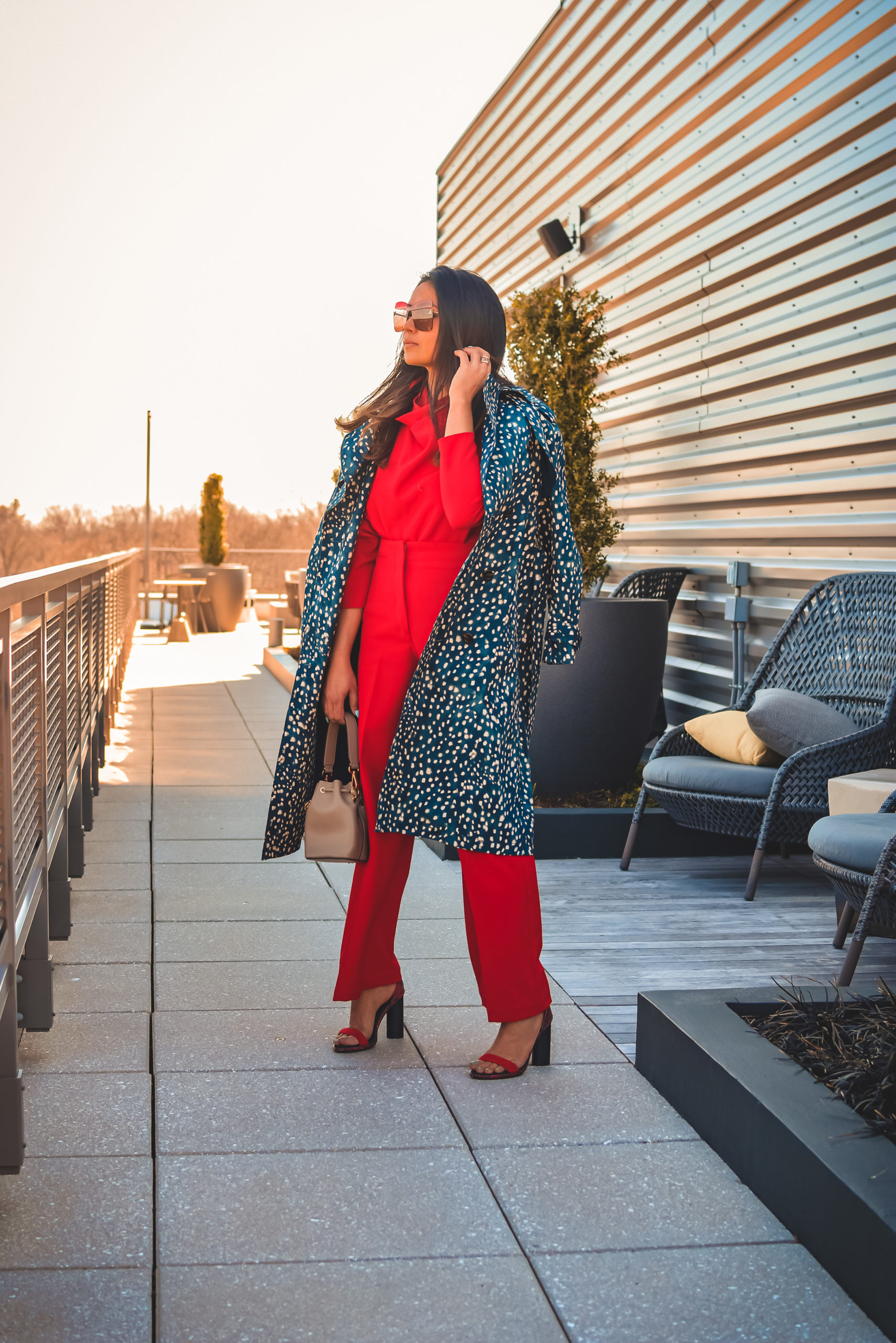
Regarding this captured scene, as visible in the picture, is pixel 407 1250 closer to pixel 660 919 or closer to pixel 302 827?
pixel 302 827

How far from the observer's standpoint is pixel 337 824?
236 centimetres

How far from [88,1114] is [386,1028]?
65 cm

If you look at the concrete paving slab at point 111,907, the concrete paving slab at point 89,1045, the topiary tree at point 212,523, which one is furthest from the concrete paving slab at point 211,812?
the topiary tree at point 212,523

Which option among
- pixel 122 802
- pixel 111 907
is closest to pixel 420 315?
pixel 111 907

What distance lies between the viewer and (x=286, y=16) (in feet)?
34.0

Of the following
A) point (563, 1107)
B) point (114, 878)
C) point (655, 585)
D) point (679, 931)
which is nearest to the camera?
point (563, 1107)

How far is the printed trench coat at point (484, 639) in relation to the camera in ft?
7.53

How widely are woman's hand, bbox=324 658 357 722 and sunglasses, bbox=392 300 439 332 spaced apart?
65 centimetres

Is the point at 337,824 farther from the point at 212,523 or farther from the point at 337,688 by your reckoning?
the point at 212,523

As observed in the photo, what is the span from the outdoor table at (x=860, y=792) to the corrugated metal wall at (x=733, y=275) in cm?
96

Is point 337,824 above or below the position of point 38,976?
above

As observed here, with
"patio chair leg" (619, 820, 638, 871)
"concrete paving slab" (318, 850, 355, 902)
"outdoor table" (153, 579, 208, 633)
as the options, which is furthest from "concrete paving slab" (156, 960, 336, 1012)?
"outdoor table" (153, 579, 208, 633)

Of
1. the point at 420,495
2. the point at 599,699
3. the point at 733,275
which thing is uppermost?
the point at 733,275

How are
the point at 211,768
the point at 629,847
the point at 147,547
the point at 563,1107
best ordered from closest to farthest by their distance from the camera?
1. the point at 563,1107
2. the point at 629,847
3. the point at 211,768
4. the point at 147,547
